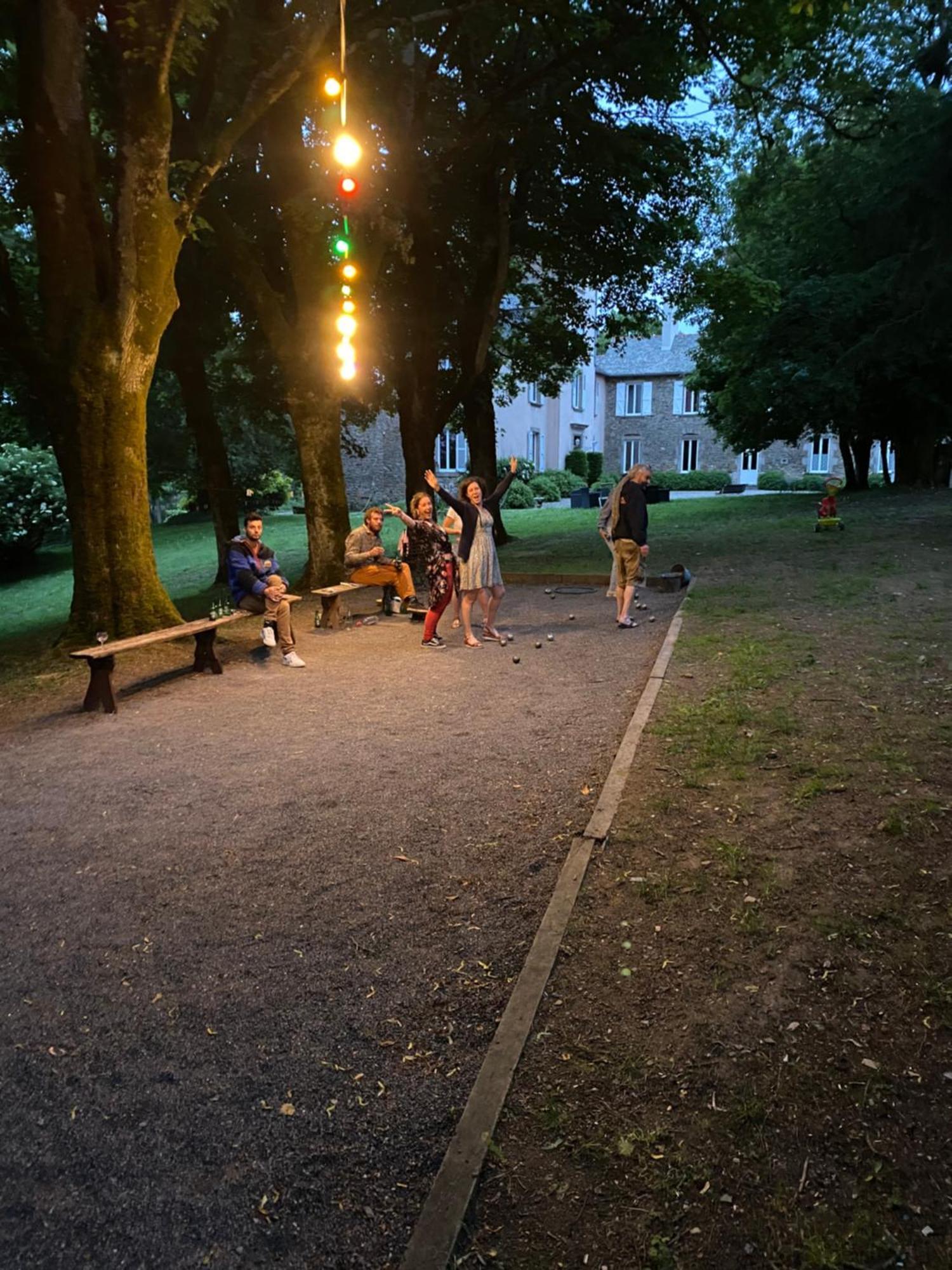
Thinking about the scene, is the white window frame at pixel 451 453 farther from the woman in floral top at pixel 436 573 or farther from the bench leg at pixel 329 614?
the woman in floral top at pixel 436 573

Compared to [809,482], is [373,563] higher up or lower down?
lower down

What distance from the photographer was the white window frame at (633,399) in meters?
55.5

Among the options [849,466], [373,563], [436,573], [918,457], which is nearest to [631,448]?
[849,466]

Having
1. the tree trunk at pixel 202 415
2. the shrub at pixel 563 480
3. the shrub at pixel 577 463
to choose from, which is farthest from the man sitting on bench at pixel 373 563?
the shrub at pixel 577 463

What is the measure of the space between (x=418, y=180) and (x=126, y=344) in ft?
25.9

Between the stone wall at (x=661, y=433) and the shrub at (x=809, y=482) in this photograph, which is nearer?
the shrub at (x=809, y=482)

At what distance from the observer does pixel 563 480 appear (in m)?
44.5

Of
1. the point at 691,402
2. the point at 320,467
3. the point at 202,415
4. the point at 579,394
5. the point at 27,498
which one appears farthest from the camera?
the point at 691,402

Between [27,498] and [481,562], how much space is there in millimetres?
20314

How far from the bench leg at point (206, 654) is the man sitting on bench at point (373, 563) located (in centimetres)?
272

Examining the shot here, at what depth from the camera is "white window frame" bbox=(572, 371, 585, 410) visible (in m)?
49.7

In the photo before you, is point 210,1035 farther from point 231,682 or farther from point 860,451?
point 860,451

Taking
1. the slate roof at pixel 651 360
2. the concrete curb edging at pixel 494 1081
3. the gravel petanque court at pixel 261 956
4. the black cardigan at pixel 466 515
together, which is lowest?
the gravel petanque court at pixel 261 956

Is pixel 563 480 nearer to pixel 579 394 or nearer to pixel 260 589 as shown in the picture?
pixel 579 394
